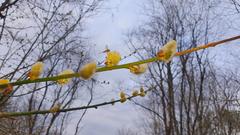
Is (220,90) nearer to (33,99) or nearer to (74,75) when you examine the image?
(33,99)

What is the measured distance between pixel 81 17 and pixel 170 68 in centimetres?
686

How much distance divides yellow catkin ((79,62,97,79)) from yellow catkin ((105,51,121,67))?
17cm

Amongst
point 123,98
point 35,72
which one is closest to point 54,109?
point 35,72

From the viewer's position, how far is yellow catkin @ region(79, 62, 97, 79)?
54 cm

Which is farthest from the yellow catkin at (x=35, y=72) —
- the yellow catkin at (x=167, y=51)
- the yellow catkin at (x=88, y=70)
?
the yellow catkin at (x=167, y=51)

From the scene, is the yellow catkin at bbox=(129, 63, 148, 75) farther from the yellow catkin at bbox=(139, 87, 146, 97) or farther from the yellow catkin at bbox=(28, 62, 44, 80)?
the yellow catkin at bbox=(139, 87, 146, 97)

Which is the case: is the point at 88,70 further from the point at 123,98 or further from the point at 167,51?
the point at 123,98

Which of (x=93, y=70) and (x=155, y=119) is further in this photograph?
(x=155, y=119)

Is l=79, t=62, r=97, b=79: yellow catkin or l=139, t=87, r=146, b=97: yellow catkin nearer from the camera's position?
l=79, t=62, r=97, b=79: yellow catkin

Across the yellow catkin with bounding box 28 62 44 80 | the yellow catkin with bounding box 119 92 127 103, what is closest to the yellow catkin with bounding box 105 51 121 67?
the yellow catkin with bounding box 28 62 44 80

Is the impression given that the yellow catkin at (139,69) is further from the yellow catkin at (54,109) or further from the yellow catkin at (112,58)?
the yellow catkin at (54,109)

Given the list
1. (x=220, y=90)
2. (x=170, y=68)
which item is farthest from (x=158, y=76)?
(x=220, y=90)

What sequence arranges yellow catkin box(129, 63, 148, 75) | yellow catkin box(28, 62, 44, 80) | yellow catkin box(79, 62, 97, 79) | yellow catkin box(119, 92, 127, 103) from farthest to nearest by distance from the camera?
1. yellow catkin box(119, 92, 127, 103)
2. yellow catkin box(129, 63, 148, 75)
3. yellow catkin box(28, 62, 44, 80)
4. yellow catkin box(79, 62, 97, 79)

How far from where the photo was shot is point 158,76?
12094 mm
